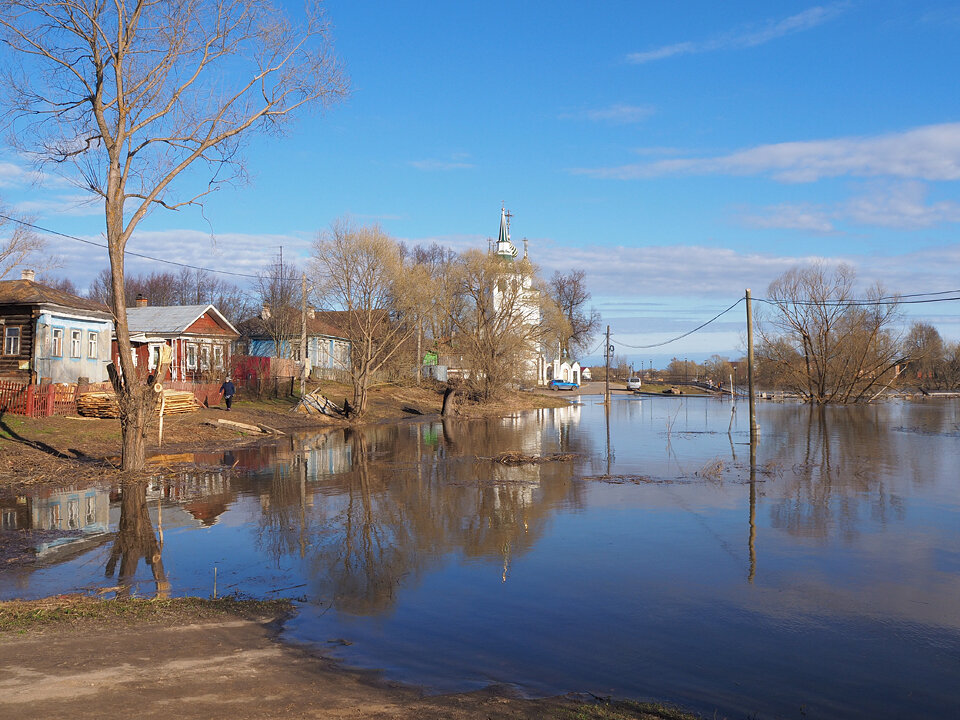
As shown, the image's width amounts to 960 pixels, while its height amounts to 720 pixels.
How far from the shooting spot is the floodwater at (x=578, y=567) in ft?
22.3

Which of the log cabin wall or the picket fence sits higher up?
the log cabin wall

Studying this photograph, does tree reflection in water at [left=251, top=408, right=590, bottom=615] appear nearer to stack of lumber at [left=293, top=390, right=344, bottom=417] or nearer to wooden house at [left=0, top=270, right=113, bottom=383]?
stack of lumber at [left=293, top=390, right=344, bottom=417]

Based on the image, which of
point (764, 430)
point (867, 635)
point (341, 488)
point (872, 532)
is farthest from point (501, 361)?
point (867, 635)

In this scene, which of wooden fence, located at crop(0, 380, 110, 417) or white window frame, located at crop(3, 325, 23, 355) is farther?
white window frame, located at crop(3, 325, 23, 355)

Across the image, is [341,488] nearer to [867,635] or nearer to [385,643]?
[385,643]

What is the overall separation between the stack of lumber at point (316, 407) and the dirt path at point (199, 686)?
3149 cm

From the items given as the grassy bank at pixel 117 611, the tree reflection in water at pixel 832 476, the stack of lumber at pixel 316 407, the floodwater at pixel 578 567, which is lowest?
the tree reflection in water at pixel 832 476

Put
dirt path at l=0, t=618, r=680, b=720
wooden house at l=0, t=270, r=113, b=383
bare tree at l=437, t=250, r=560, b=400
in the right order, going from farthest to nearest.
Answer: bare tree at l=437, t=250, r=560, b=400 → wooden house at l=0, t=270, r=113, b=383 → dirt path at l=0, t=618, r=680, b=720

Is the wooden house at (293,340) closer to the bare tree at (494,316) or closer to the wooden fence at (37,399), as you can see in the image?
the bare tree at (494,316)

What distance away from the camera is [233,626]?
746cm

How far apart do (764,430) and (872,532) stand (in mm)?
25071

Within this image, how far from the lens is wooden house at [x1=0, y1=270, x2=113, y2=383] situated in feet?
99.3

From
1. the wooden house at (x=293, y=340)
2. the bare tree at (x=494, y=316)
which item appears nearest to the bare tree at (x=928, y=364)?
the bare tree at (x=494, y=316)

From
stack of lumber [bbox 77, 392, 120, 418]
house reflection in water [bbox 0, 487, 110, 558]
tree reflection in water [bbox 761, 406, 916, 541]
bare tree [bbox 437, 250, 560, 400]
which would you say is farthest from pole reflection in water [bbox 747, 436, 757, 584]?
bare tree [bbox 437, 250, 560, 400]
